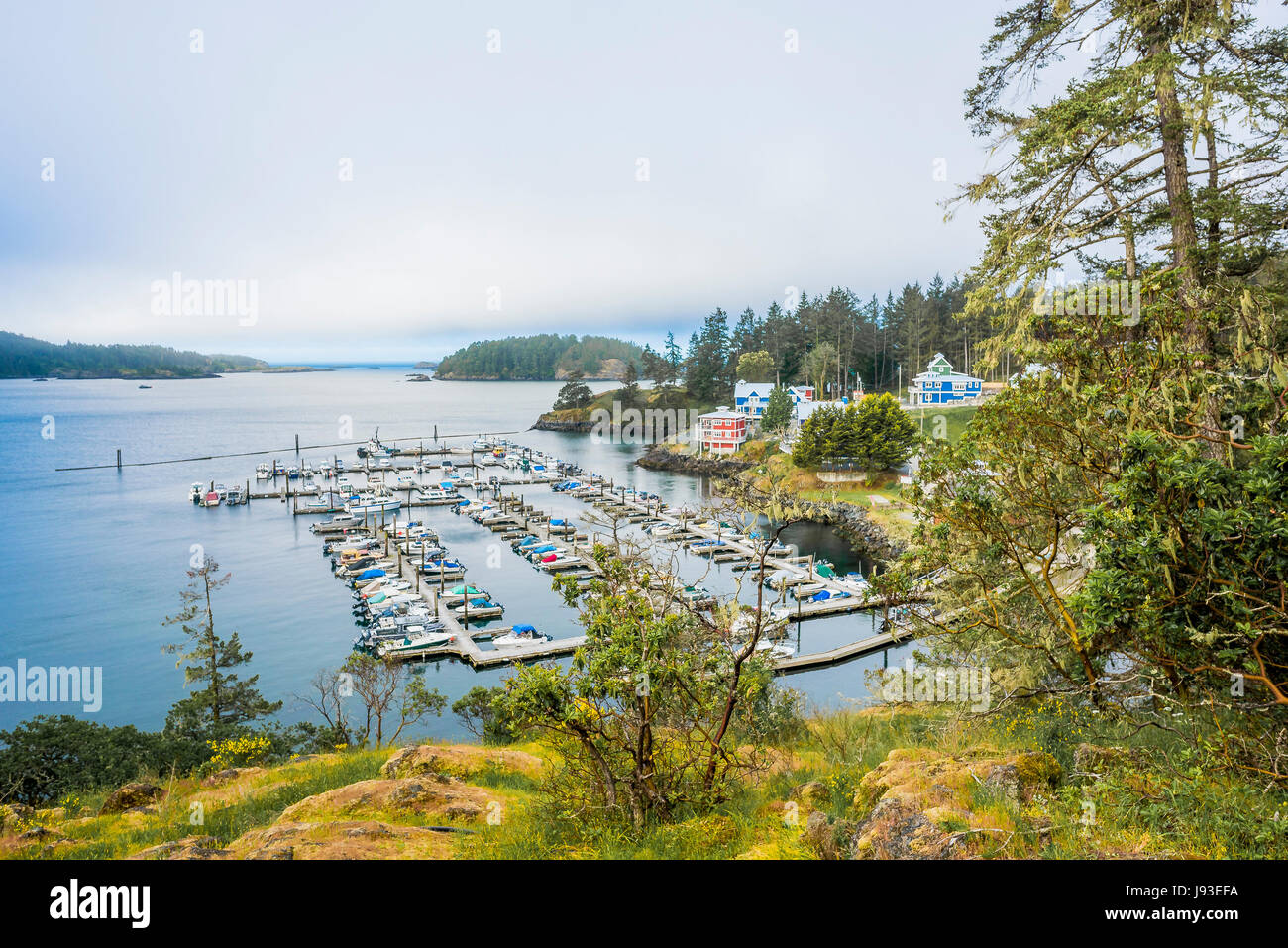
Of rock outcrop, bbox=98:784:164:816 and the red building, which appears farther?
the red building

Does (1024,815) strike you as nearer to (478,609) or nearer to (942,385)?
(478,609)

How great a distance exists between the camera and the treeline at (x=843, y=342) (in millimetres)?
61281

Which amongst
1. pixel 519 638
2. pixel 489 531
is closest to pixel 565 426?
pixel 489 531

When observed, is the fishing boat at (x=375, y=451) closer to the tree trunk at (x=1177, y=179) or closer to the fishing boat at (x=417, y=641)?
the fishing boat at (x=417, y=641)

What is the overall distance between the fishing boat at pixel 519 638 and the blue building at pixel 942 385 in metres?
38.3

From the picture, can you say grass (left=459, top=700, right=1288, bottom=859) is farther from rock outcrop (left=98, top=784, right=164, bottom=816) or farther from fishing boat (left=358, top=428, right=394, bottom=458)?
fishing boat (left=358, top=428, right=394, bottom=458)

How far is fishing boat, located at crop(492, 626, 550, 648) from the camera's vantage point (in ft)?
79.7

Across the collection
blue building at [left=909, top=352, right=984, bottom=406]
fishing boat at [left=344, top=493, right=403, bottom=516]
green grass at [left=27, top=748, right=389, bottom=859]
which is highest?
blue building at [left=909, top=352, right=984, bottom=406]

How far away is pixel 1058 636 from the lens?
247 inches

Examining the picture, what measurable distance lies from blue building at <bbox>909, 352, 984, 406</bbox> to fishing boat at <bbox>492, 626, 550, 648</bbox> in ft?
126

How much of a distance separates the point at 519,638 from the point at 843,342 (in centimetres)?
5271

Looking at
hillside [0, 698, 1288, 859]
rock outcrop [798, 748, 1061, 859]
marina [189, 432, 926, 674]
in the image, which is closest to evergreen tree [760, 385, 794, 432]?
marina [189, 432, 926, 674]

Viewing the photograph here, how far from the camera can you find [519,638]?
24.7m

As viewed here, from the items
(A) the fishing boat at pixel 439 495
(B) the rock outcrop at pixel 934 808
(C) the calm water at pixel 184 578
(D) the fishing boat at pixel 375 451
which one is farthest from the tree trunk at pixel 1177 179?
(D) the fishing boat at pixel 375 451
